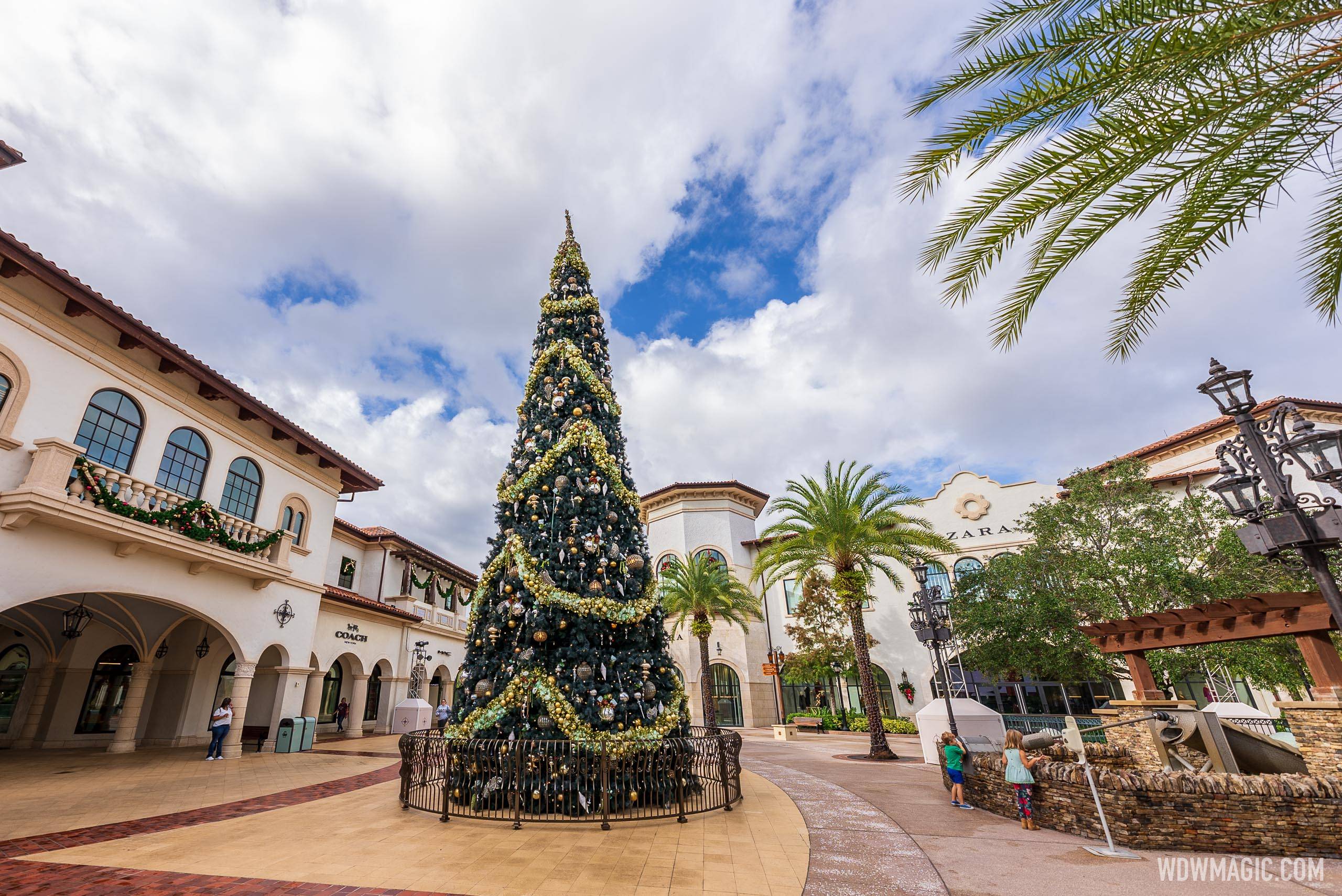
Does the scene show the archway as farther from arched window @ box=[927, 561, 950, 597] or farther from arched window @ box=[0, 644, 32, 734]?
arched window @ box=[927, 561, 950, 597]

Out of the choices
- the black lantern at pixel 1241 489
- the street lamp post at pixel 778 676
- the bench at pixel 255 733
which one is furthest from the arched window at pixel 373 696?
the black lantern at pixel 1241 489

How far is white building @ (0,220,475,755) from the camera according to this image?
409 inches

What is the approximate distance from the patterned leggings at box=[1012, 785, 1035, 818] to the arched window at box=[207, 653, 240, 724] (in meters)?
20.9

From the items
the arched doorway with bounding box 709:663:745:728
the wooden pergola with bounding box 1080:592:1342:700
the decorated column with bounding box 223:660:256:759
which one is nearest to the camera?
the wooden pergola with bounding box 1080:592:1342:700

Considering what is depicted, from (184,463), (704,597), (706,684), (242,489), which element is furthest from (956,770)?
(242,489)

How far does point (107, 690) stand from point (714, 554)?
→ 2497cm

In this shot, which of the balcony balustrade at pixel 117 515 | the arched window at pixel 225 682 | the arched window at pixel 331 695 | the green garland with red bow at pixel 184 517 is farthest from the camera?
the arched window at pixel 331 695

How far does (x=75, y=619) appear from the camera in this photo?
45.3 ft

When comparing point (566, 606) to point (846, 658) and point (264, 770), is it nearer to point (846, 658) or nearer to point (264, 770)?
point (264, 770)

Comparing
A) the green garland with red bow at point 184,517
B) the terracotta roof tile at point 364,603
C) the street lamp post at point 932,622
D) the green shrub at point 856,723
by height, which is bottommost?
the green shrub at point 856,723

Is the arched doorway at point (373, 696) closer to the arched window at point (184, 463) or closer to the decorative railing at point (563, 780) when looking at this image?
the arched window at point (184, 463)

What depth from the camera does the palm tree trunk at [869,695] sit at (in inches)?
641

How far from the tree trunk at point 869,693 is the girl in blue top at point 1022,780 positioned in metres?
8.97

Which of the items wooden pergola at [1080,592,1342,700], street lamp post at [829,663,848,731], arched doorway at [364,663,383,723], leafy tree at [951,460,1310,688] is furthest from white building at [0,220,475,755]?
leafy tree at [951,460,1310,688]
